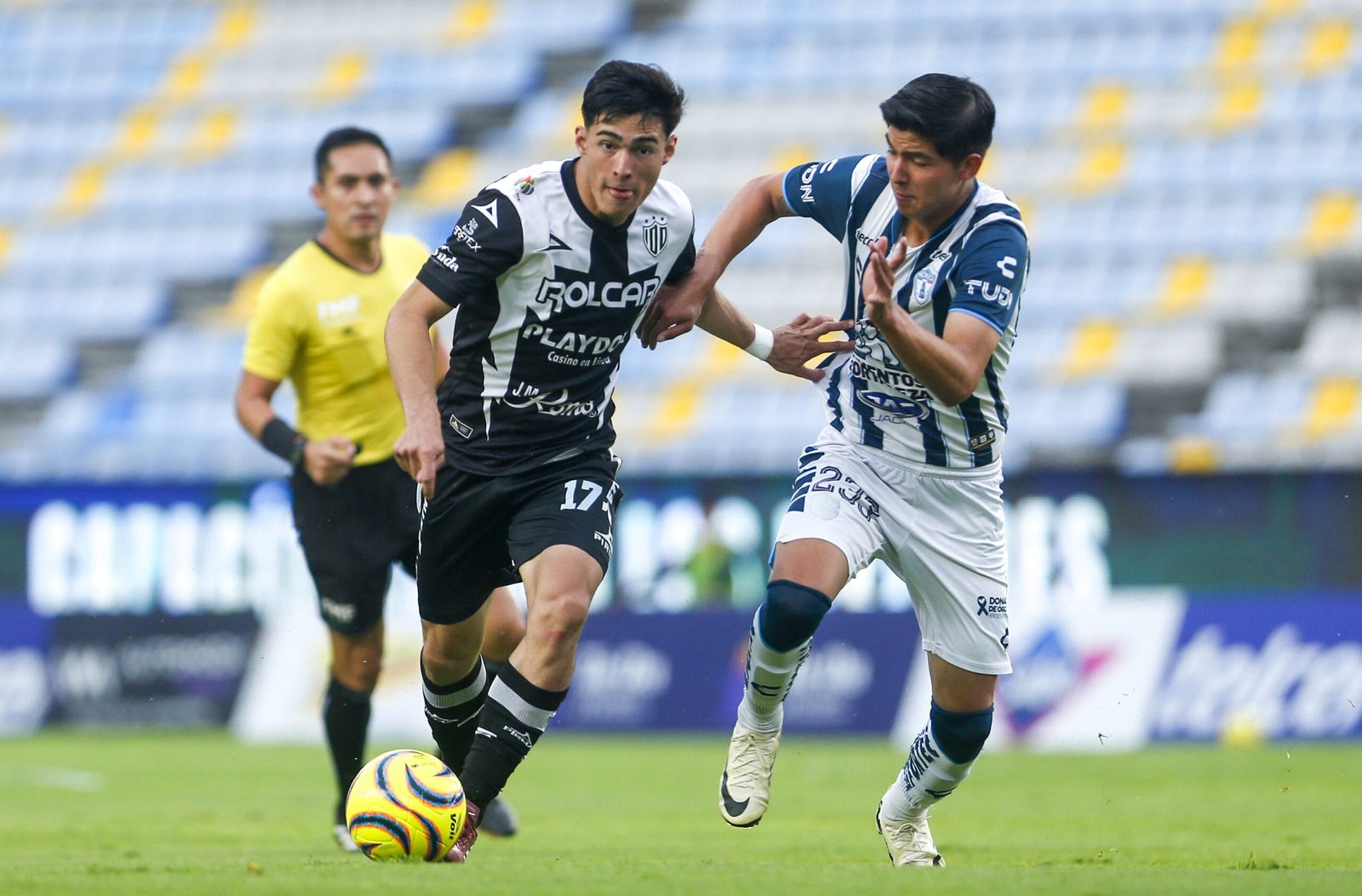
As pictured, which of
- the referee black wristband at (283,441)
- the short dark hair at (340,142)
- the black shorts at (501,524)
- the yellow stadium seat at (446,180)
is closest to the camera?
the black shorts at (501,524)

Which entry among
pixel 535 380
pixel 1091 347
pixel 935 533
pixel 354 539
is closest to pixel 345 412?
pixel 354 539

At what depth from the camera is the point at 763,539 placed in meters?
16.6

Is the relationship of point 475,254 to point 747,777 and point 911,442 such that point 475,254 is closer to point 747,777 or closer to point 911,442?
point 911,442

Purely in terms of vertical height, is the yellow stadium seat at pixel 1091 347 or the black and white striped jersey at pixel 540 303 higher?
the black and white striped jersey at pixel 540 303

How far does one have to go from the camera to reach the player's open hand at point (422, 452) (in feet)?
19.9

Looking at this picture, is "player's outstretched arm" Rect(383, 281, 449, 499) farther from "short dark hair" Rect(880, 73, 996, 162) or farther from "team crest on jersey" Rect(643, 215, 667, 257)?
"short dark hair" Rect(880, 73, 996, 162)

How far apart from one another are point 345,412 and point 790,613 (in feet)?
8.89

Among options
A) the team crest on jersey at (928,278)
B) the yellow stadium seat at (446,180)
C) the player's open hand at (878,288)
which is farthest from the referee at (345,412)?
the yellow stadium seat at (446,180)

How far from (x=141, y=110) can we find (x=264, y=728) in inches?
391

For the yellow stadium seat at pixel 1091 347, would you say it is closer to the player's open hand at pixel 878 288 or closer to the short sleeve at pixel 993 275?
the short sleeve at pixel 993 275

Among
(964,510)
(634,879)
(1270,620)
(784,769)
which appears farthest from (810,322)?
(1270,620)

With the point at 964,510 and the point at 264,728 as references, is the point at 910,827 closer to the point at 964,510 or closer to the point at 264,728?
the point at 964,510

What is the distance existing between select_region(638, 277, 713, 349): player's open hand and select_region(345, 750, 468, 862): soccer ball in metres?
1.73

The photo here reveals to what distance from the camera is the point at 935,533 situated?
6.70 metres
